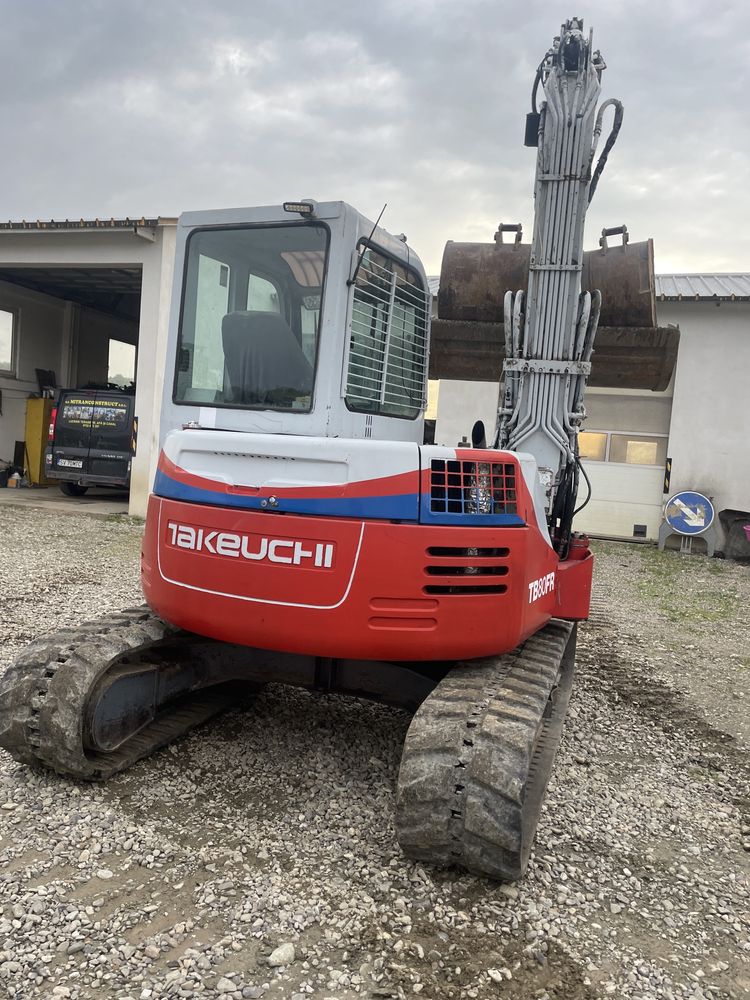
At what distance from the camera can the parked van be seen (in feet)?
49.7

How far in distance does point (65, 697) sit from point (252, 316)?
1.91 meters

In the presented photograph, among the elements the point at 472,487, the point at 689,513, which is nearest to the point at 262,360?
the point at 472,487

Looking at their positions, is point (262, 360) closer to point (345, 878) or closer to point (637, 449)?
point (345, 878)

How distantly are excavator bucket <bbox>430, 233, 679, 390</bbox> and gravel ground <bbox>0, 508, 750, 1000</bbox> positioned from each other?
90.5 inches

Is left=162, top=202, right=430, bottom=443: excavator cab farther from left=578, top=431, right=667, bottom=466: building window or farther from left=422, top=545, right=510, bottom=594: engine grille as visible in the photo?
left=578, top=431, right=667, bottom=466: building window

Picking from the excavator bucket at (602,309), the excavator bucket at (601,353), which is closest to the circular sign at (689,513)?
the excavator bucket at (601,353)

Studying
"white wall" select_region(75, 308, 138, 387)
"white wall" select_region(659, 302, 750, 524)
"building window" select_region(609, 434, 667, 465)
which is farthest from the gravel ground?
"white wall" select_region(75, 308, 138, 387)

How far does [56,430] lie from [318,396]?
13.5 meters

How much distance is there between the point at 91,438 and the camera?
Result: 1532cm

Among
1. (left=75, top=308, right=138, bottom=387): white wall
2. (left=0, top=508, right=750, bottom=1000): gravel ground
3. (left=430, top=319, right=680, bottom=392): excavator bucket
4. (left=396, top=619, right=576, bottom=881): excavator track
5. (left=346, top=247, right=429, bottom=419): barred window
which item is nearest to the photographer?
(left=0, top=508, right=750, bottom=1000): gravel ground

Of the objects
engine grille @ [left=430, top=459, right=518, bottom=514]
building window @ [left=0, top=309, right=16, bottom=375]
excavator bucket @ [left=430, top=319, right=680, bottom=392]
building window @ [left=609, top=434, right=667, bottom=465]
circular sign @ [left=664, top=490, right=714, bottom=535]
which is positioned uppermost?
building window @ [left=0, top=309, right=16, bottom=375]

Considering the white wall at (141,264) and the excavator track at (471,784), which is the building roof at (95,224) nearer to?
the white wall at (141,264)

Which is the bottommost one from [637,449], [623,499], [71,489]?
[71,489]

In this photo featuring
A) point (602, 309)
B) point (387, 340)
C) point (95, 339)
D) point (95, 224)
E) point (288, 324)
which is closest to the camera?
point (288, 324)
